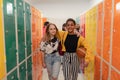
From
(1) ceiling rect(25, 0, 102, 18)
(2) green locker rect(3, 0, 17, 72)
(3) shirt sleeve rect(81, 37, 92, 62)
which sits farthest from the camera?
(1) ceiling rect(25, 0, 102, 18)

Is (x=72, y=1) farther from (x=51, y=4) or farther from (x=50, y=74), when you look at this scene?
(x=50, y=74)

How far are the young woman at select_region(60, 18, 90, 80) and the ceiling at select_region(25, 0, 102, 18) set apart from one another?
5.58 meters

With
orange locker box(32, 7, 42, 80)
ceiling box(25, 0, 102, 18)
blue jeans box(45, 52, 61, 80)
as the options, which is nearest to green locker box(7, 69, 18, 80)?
blue jeans box(45, 52, 61, 80)

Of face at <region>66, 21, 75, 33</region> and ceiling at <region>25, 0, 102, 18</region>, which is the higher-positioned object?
ceiling at <region>25, 0, 102, 18</region>

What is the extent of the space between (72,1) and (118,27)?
22.8ft

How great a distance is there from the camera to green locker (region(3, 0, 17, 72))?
70.5 inches

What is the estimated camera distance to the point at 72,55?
296cm

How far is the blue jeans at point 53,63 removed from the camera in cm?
312

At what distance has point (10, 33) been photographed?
193cm

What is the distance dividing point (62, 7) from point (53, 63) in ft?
19.1

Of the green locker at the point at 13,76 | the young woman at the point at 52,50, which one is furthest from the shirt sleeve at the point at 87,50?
the green locker at the point at 13,76

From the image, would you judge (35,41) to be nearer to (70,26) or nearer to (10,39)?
(70,26)

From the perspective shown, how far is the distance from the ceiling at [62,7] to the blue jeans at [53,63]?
5561 millimetres

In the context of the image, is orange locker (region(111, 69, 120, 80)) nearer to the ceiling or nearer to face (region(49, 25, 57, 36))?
face (region(49, 25, 57, 36))
